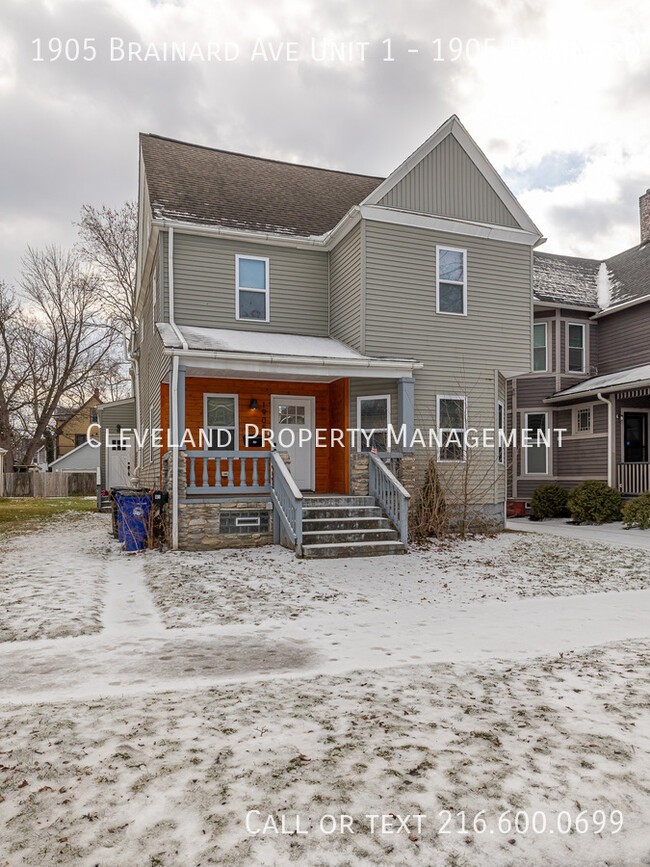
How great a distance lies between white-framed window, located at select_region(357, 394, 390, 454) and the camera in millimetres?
12352

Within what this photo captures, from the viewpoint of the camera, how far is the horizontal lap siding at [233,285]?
40.5ft

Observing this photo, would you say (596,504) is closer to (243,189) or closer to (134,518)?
(134,518)

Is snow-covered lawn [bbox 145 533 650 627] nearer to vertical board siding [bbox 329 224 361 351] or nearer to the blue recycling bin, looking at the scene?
the blue recycling bin

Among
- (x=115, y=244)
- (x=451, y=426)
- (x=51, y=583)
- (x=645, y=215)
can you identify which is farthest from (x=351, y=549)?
(x=115, y=244)

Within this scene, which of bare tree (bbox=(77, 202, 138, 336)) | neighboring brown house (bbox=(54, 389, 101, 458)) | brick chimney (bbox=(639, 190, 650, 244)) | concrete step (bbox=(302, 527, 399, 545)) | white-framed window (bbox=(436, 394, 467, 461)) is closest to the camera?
concrete step (bbox=(302, 527, 399, 545))

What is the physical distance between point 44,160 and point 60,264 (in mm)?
10611

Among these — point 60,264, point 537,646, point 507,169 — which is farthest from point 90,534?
point 60,264

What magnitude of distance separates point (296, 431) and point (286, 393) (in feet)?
2.97

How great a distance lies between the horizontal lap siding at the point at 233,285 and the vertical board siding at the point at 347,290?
289 millimetres

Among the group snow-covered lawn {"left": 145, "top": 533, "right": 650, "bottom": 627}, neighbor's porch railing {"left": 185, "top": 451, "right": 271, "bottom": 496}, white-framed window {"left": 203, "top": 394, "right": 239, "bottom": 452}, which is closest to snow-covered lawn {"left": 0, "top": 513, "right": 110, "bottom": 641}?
snow-covered lawn {"left": 145, "top": 533, "right": 650, "bottom": 627}

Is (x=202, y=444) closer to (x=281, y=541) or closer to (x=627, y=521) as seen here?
(x=281, y=541)

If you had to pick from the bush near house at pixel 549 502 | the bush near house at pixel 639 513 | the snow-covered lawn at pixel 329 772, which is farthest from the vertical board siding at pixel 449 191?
the snow-covered lawn at pixel 329 772

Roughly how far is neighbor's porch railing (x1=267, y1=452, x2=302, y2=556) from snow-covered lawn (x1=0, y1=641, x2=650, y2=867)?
5.33 m

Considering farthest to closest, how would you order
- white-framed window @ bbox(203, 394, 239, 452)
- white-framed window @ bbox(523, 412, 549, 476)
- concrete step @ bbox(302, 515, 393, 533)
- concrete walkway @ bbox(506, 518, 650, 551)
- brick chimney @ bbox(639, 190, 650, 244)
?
brick chimney @ bbox(639, 190, 650, 244), white-framed window @ bbox(523, 412, 549, 476), white-framed window @ bbox(203, 394, 239, 452), concrete walkway @ bbox(506, 518, 650, 551), concrete step @ bbox(302, 515, 393, 533)
